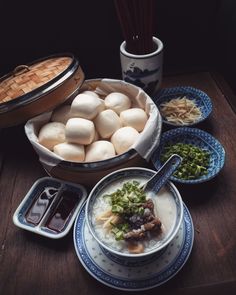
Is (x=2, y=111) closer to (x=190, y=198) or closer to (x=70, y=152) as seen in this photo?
(x=70, y=152)

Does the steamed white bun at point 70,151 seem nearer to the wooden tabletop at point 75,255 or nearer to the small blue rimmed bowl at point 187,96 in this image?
the wooden tabletop at point 75,255

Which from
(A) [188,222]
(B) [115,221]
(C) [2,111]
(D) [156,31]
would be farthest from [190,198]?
(D) [156,31]

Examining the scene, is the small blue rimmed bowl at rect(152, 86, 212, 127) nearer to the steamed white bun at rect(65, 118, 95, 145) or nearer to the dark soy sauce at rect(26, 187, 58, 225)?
the steamed white bun at rect(65, 118, 95, 145)

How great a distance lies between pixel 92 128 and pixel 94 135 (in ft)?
0.15

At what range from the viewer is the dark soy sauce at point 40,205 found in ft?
3.57

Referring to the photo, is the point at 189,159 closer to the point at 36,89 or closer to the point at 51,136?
the point at 51,136

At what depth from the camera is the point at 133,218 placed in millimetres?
905

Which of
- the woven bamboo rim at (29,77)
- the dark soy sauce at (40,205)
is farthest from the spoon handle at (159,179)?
the woven bamboo rim at (29,77)

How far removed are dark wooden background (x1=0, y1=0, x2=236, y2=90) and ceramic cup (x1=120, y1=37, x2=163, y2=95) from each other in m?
0.29

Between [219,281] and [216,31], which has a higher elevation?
[216,31]

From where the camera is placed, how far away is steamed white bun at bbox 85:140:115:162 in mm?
1145

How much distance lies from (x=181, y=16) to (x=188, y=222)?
1.11 metres

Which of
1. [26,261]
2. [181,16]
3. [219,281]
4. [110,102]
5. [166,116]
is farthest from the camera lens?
[181,16]

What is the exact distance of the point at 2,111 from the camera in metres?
1.23
